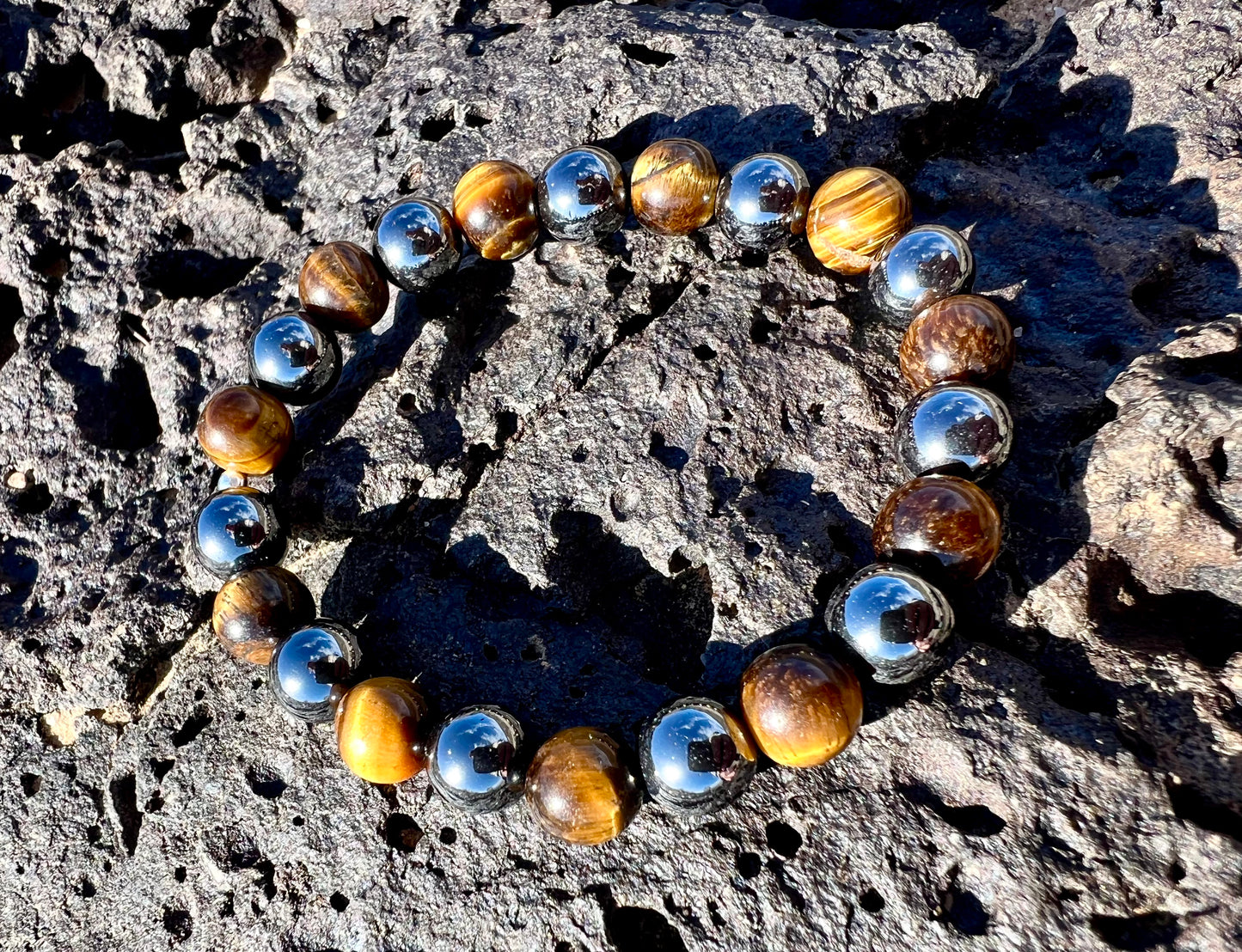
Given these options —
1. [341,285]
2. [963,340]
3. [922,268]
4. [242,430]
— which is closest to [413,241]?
[341,285]

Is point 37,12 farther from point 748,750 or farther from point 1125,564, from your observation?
point 1125,564

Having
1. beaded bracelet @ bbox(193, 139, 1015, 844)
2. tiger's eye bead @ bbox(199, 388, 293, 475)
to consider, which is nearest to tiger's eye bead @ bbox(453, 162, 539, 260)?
beaded bracelet @ bbox(193, 139, 1015, 844)

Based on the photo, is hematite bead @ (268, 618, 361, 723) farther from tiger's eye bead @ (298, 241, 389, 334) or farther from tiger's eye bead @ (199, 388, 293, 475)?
tiger's eye bead @ (298, 241, 389, 334)

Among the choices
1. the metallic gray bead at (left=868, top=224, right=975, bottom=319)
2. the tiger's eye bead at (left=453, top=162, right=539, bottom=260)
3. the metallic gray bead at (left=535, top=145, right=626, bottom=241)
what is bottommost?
the tiger's eye bead at (left=453, top=162, right=539, bottom=260)

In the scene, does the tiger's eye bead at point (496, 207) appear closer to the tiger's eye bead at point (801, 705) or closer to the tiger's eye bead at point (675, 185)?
the tiger's eye bead at point (675, 185)

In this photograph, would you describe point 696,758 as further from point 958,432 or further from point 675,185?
point 675,185

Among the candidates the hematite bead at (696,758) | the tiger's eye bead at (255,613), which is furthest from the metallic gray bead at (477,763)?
the tiger's eye bead at (255,613)

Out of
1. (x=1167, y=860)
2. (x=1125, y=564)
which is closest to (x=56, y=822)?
(x=1167, y=860)
